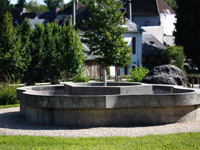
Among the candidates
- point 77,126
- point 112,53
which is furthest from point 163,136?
point 112,53

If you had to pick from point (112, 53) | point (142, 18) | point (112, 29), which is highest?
point (142, 18)

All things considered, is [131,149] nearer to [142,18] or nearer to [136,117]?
[136,117]

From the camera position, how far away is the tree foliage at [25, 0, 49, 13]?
98812mm

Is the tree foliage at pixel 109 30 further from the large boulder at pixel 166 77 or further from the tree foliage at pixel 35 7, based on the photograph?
the tree foliage at pixel 35 7

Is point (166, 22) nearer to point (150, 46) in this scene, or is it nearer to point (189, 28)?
point (150, 46)

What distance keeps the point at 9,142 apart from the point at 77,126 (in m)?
2.79

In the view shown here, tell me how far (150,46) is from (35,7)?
60340mm

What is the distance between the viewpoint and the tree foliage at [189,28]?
131 ft

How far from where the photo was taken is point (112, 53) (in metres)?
Answer: 28.2

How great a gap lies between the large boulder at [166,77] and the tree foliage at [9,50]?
11.7 metres

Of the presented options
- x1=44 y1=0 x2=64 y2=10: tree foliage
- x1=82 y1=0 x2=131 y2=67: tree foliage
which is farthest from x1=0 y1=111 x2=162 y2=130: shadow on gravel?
x1=44 y1=0 x2=64 y2=10: tree foliage

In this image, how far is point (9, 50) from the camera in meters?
24.1

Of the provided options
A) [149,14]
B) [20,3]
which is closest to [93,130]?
[149,14]

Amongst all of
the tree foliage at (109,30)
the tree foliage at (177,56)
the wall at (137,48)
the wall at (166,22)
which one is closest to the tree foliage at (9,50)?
the tree foliage at (109,30)
